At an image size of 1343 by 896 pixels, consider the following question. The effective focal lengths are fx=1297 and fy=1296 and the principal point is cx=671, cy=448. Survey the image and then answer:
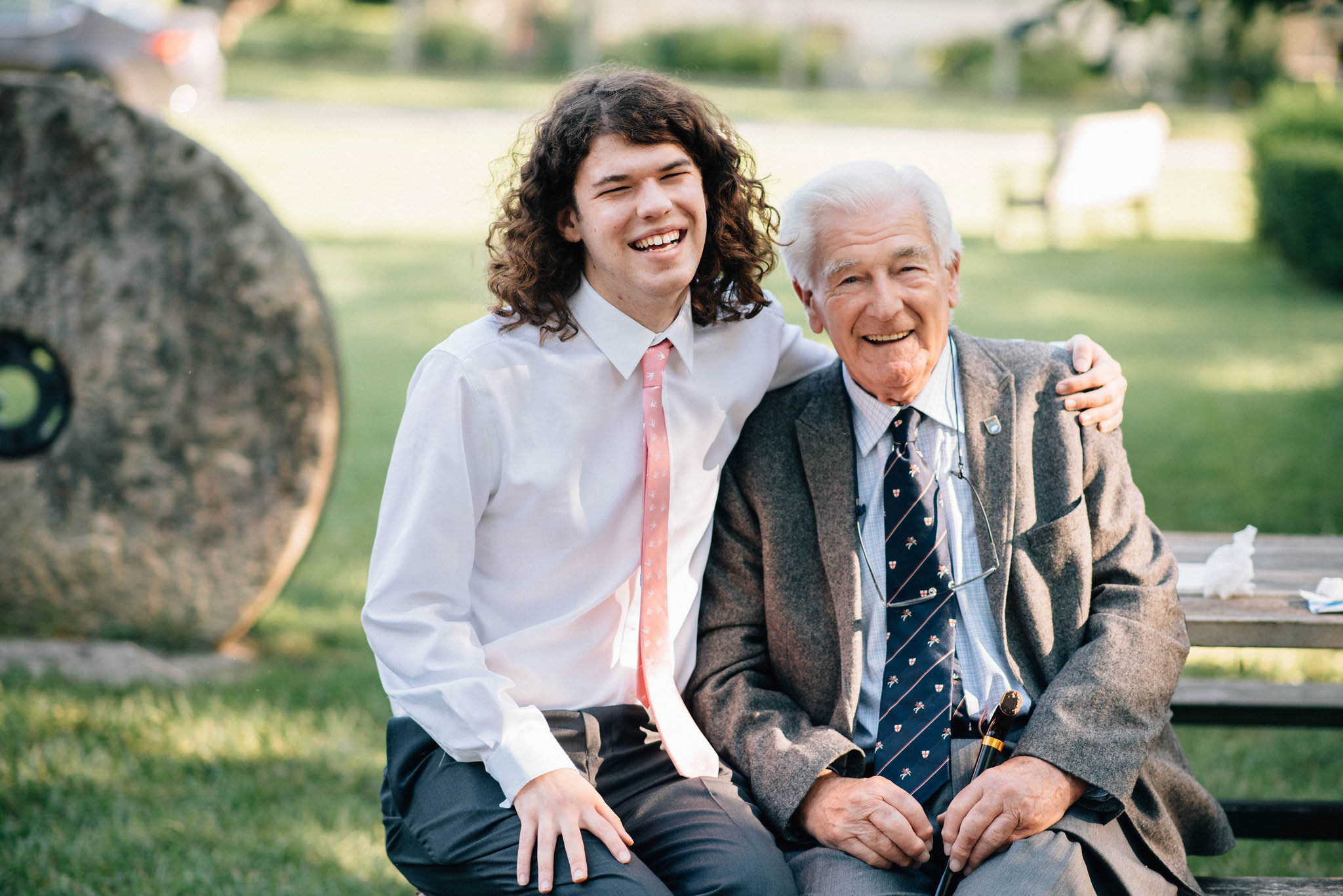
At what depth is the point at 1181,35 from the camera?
96.9ft

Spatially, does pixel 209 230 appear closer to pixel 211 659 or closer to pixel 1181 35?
pixel 211 659

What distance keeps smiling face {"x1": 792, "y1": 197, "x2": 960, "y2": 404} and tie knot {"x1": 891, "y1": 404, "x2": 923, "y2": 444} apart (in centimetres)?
2

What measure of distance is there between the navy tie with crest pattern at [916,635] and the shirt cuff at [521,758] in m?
0.62

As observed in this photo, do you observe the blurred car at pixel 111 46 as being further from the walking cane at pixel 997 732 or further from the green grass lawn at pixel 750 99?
the walking cane at pixel 997 732

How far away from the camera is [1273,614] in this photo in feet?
8.62

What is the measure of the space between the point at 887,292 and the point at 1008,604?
64 centimetres

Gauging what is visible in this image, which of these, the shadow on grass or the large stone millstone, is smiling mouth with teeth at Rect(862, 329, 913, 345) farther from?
the large stone millstone

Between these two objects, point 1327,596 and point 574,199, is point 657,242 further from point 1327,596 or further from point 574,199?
point 1327,596

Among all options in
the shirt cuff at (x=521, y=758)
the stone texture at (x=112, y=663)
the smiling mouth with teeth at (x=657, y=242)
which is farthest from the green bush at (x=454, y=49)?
the shirt cuff at (x=521, y=758)

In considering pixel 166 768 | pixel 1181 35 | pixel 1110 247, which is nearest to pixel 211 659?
pixel 166 768

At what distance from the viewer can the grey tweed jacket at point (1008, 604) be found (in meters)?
2.39

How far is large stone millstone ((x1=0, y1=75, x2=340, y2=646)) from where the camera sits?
4.23m

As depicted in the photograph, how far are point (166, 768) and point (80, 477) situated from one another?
44.2 inches

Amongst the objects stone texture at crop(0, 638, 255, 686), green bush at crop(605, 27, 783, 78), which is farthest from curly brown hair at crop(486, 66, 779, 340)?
green bush at crop(605, 27, 783, 78)
